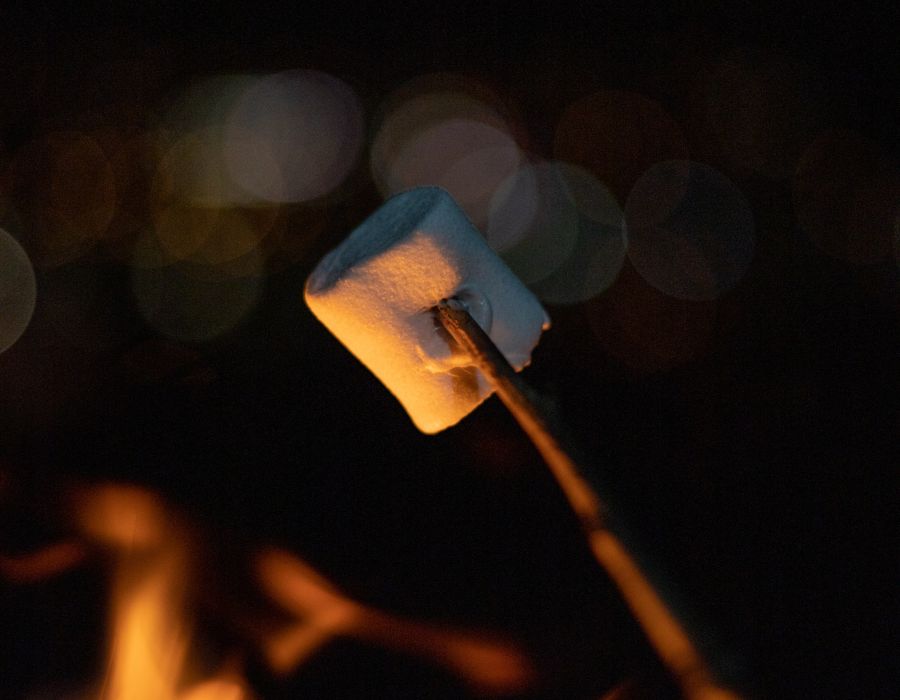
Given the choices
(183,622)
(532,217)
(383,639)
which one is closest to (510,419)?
(383,639)

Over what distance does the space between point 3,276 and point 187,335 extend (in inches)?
60.2

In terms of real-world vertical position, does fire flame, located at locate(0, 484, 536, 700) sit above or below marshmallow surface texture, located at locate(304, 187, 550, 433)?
below

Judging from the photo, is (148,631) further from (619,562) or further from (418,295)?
(619,562)

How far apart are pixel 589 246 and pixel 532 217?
3.75 ft

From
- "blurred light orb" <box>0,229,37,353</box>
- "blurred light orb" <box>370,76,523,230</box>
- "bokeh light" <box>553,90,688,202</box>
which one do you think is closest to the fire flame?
"blurred light orb" <box>0,229,37,353</box>

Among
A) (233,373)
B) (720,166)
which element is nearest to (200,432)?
(233,373)

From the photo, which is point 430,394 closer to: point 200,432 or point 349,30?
point 200,432

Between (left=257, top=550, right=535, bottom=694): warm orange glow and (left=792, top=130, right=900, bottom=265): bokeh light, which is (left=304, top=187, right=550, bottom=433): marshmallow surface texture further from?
(left=792, top=130, right=900, bottom=265): bokeh light

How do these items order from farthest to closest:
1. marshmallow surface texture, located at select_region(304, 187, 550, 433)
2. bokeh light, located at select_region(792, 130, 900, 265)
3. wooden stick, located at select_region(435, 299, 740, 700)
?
bokeh light, located at select_region(792, 130, 900, 265)
marshmallow surface texture, located at select_region(304, 187, 550, 433)
wooden stick, located at select_region(435, 299, 740, 700)

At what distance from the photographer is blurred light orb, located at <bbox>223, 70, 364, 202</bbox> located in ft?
20.0

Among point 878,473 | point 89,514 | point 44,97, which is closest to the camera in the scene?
point 89,514

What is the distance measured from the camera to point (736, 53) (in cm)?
331

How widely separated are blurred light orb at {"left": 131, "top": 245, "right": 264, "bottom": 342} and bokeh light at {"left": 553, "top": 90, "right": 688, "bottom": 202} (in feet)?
7.46

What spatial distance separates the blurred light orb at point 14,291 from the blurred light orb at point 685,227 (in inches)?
140
